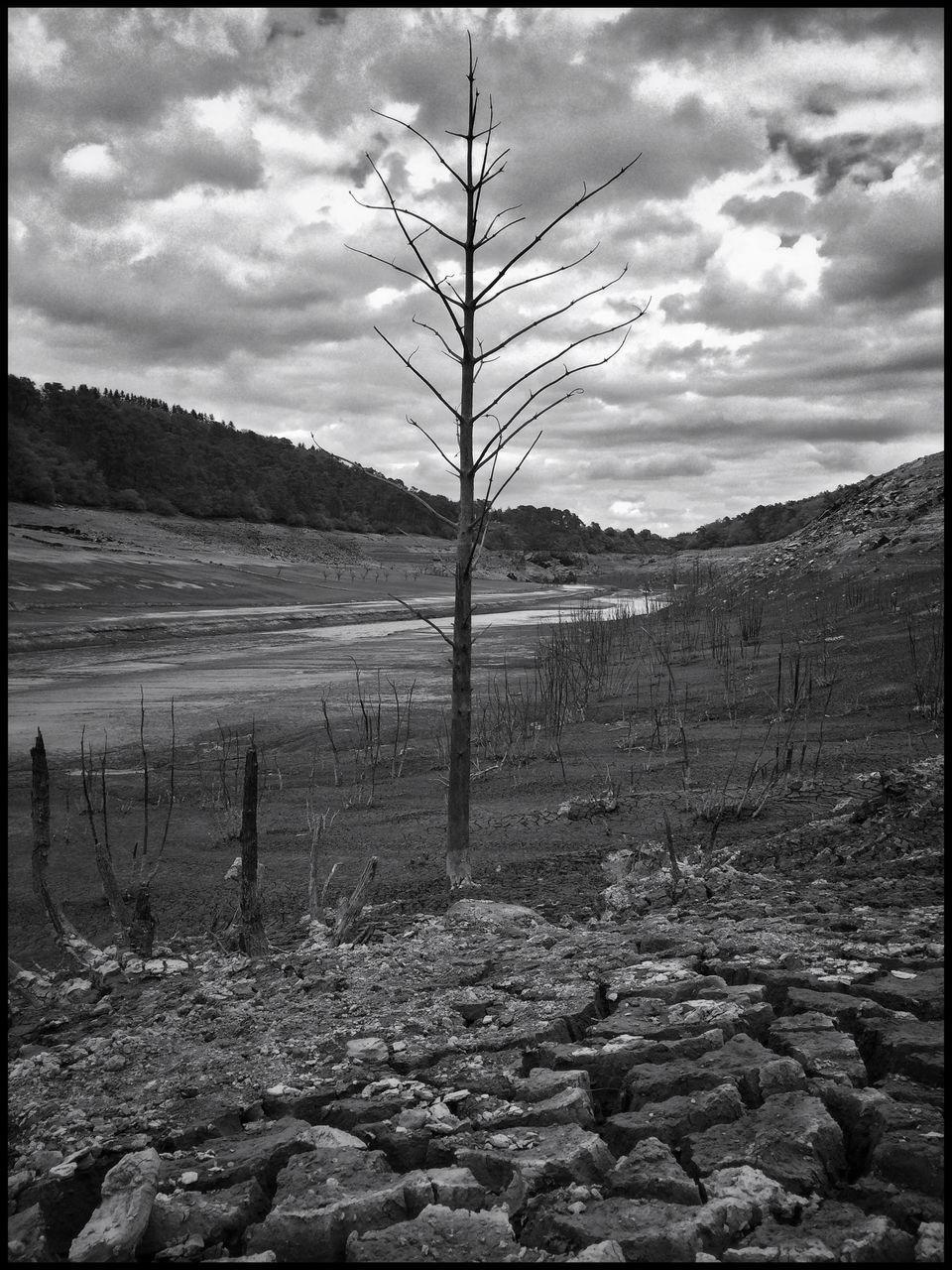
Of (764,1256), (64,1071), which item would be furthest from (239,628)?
(764,1256)

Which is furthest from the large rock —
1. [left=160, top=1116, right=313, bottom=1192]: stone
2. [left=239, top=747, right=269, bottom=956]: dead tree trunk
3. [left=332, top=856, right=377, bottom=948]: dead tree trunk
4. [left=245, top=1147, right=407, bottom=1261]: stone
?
[left=239, top=747, right=269, bottom=956]: dead tree trunk

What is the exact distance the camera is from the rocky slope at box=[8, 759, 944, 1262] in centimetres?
194

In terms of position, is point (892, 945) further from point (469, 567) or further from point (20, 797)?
point (20, 797)

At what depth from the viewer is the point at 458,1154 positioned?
2229 mm

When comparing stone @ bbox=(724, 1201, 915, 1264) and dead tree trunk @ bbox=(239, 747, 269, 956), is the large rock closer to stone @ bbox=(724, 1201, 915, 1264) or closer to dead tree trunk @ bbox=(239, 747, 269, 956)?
stone @ bbox=(724, 1201, 915, 1264)

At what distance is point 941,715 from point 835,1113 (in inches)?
277

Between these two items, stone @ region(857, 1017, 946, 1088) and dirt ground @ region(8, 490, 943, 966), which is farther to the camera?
dirt ground @ region(8, 490, 943, 966)

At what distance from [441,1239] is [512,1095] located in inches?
26.0

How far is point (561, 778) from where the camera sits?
27.2 ft

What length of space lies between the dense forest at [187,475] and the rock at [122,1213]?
1674 inches

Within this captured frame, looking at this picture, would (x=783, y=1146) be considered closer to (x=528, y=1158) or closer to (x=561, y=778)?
(x=528, y=1158)

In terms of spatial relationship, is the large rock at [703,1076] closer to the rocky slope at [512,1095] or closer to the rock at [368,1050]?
the rocky slope at [512,1095]

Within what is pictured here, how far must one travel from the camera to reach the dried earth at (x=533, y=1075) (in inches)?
77.1

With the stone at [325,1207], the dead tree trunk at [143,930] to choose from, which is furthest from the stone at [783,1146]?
the dead tree trunk at [143,930]
